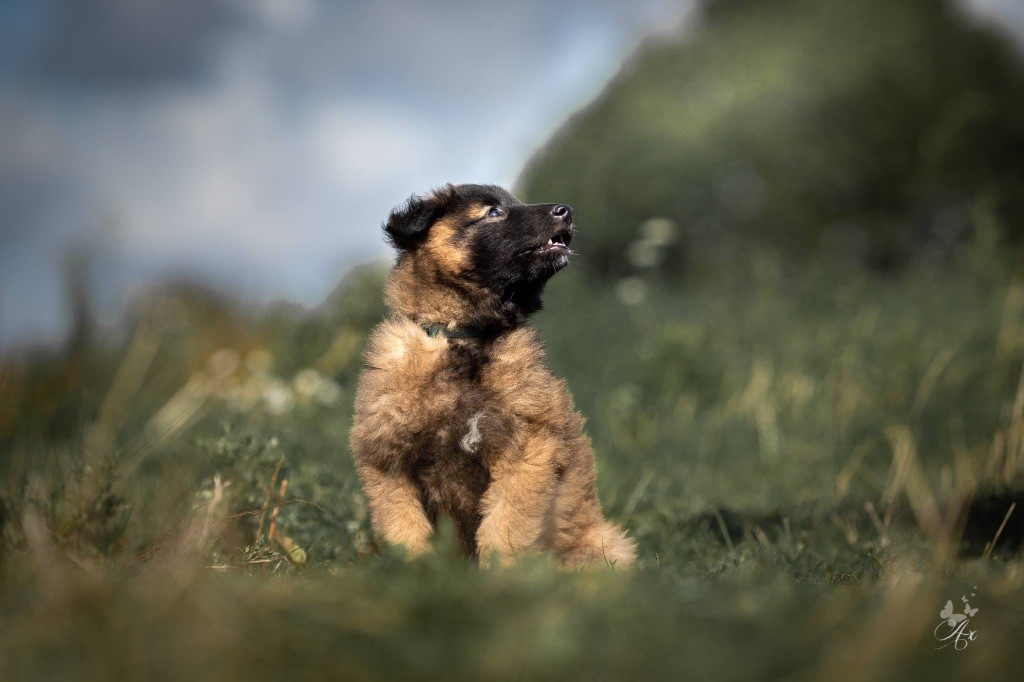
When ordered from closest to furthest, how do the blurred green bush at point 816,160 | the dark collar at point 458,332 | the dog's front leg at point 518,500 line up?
1. the dog's front leg at point 518,500
2. the dark collar at point 458,332
3. the blurred green bush at point 816,160

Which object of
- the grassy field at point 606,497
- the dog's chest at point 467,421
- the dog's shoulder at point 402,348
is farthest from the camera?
the dog's shoulder at point 402,348

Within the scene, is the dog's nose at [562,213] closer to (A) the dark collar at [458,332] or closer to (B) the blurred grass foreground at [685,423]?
(A) the dark collar at [458,332]

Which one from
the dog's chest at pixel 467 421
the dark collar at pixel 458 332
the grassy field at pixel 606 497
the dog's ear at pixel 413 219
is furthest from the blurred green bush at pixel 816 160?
the dog's chest at pixel 467 421

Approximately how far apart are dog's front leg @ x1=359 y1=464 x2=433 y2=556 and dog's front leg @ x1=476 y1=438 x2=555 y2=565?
218 mm

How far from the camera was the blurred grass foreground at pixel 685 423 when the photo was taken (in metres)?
2.13

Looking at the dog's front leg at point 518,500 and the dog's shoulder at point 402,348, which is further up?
the dog's shoulder at point 402,348

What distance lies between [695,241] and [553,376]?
9163mm

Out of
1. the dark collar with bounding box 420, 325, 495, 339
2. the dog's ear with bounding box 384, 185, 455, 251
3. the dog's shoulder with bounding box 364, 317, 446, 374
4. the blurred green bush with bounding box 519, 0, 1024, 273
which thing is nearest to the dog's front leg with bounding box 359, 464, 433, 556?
the dog's shoulder with bounding box 364, 317, 446, 374

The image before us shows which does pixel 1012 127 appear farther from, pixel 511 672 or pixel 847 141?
pixel 511 672

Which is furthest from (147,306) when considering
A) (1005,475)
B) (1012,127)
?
(1012,127)

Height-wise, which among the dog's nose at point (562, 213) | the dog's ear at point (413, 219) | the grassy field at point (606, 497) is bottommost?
the grassy field at point (606, 497)

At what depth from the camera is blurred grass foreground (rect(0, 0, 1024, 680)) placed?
2133 mm

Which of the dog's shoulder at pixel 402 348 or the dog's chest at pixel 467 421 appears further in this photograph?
the dog's shoulder at pixel 402 348

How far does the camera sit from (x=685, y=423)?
25.2ft
